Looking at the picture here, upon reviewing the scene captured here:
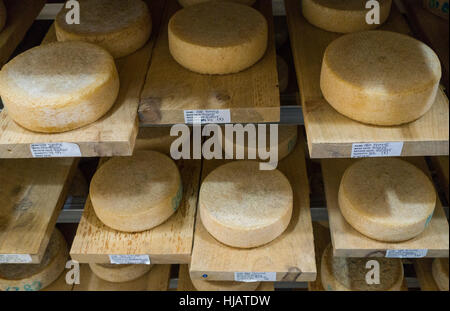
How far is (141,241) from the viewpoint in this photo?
1.36 meters

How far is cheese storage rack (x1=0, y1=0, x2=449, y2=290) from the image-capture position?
105 cm

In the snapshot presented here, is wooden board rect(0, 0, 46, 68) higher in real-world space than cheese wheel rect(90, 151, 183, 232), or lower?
higher

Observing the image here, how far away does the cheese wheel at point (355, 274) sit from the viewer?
1.54 meters

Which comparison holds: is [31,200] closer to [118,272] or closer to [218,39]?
[118,272]

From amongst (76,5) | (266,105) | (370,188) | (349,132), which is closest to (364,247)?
(370,188)

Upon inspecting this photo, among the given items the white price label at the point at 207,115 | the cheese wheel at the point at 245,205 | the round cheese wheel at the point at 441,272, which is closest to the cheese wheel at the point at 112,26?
the white price label at the point at 207,115

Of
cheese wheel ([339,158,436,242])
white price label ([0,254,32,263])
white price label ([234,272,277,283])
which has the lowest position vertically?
white price label ([0,254,32,263])

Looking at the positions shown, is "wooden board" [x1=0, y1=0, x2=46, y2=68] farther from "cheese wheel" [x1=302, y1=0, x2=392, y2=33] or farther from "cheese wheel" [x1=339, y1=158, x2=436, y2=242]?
"cheese wheel" [x1=339, y1=158, x2=436, y2=242]

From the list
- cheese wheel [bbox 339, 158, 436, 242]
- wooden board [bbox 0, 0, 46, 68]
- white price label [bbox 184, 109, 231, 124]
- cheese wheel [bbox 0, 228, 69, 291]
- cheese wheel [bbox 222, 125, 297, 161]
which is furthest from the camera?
cheese wheel [bbox 0, 228, 69, 291]

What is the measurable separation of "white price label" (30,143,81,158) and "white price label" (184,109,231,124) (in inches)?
11.3

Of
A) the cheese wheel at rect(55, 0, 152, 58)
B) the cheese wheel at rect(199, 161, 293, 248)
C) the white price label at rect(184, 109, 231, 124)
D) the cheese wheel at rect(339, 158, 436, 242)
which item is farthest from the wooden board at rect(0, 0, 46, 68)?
the cheese wheel at rect(339, 158, 436, 242)

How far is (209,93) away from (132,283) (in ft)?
2.92

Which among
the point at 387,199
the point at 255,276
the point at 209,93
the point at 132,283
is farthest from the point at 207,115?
the point at 132,283
